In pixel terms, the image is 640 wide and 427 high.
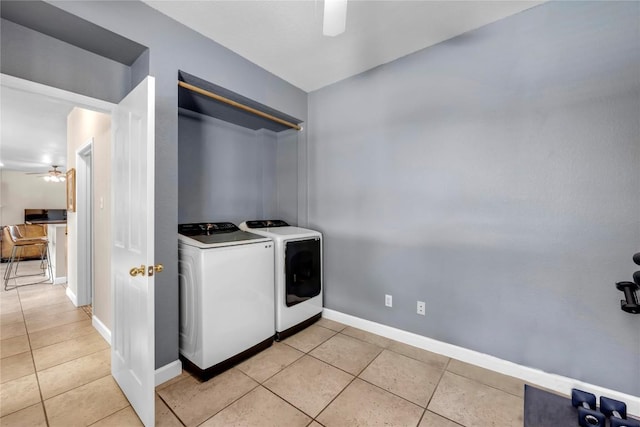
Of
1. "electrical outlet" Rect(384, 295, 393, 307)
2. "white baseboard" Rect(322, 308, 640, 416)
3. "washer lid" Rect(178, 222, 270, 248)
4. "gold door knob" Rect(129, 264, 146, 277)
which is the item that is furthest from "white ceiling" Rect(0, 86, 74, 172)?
"white baseboard" Rect(322, 308, 640, 416)

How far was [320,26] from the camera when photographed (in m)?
1.98

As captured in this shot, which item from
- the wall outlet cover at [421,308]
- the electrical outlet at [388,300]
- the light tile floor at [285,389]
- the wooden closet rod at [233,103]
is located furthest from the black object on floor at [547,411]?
the wooden closet rod at [233,103]

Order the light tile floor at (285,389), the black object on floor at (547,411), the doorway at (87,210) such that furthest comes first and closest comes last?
the doorway at (87,210), the light tile floor at (285,389), the black object on floor at (547,411)

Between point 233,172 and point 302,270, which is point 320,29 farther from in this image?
point 302,270

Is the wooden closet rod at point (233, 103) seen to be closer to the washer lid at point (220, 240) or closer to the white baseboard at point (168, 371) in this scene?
the washer lid at point (220, 240)

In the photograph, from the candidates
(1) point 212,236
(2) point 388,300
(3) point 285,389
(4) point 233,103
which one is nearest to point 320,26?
(4) point 233,103

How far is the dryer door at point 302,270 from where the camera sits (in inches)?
97.3

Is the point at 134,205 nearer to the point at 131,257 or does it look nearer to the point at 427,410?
the point at 131,257

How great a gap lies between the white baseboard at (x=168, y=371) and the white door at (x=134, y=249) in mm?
194

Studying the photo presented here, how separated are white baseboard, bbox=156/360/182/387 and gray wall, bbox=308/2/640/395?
1.66 m

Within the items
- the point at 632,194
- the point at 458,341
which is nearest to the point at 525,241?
the point at 632,194

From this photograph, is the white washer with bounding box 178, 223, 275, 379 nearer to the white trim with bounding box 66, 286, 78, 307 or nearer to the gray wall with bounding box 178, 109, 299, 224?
the gray wall with bounding box 178, 109, 299, 224

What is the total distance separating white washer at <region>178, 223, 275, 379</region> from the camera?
1884mm

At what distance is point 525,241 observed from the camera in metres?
1.84
